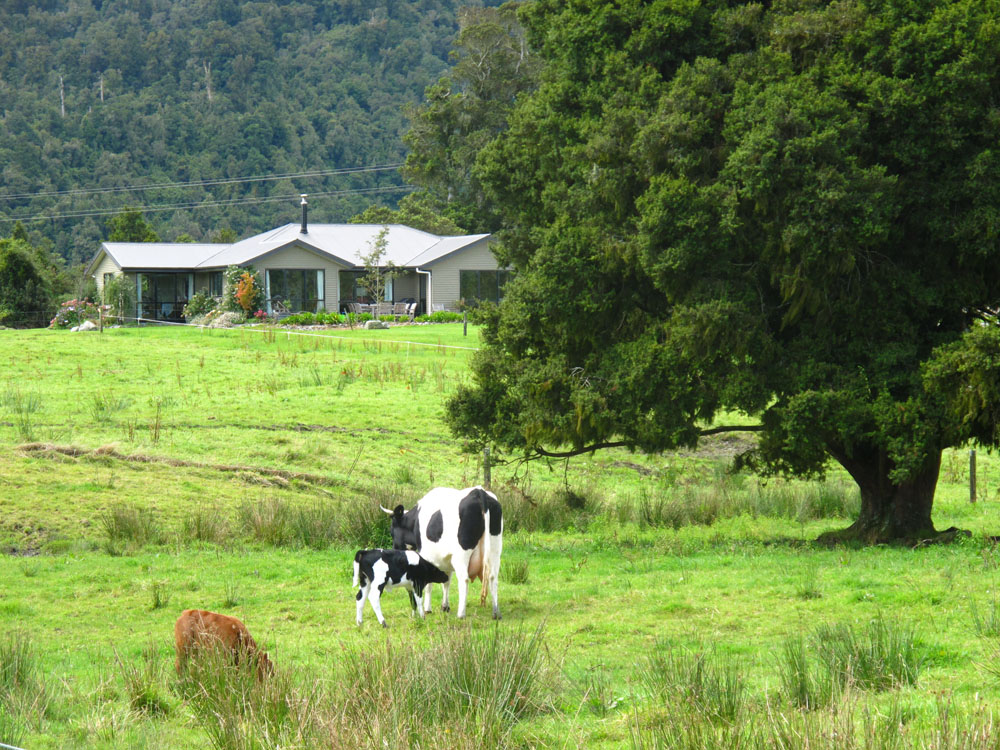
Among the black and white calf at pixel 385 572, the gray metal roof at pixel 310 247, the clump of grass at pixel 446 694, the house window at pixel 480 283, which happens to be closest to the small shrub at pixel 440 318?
the house window at pixel 480 283

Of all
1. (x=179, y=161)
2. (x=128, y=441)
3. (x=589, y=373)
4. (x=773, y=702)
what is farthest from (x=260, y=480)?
(x=179, y=161)

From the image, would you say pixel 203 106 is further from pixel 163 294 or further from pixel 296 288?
pixel 296 288

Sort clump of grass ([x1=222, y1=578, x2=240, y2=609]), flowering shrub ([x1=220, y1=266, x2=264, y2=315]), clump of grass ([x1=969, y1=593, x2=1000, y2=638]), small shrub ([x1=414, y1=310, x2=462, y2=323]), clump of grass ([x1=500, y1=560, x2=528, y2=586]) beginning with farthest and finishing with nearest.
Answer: small shrub ([x1=414, y1=310, x2=462, y2=323])
flowering shrub ([x1=220, y1=266, x2=264, y2=315])
clump of grass ([x1=500, y1=560, x2=528, y2=586])
clump of grass ([x1=222, y1=578, x2=240, y2=609])
clump of grass ([x1=969, y1=593, x2=1000, y2=638])

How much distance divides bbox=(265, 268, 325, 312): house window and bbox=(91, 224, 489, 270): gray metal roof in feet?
4.49

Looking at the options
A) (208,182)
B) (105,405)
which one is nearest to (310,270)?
(105,405)

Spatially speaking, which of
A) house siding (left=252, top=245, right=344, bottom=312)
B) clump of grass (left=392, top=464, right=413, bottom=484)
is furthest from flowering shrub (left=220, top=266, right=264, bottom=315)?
clump of grass (left=392, top=464, right=413, bottom=484)

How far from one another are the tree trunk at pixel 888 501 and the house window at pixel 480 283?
44.3 meters

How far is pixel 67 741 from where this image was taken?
6.85m

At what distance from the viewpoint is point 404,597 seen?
12367 mm

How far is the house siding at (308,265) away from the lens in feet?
185

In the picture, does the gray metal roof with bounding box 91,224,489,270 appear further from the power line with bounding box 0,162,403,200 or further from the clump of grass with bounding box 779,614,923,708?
the clump of grass with bounding box 779,614,923,708

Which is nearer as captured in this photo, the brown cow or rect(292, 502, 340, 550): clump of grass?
the brown cow

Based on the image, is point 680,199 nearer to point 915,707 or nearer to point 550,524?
point 550,524

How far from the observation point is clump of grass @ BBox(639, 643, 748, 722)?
6.15m
